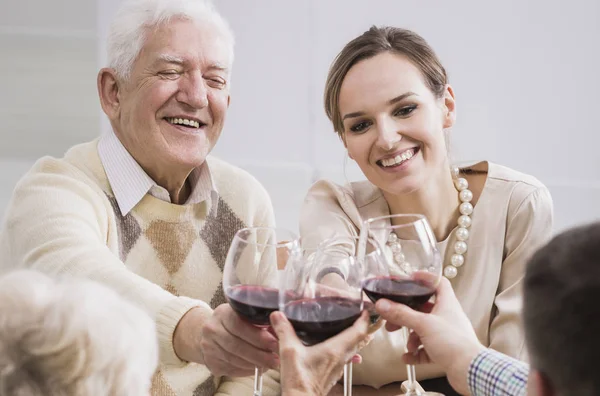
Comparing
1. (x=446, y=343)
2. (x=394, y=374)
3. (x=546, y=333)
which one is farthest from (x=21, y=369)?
(x=394, y=374)

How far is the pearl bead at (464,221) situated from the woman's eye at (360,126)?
14.3 inches

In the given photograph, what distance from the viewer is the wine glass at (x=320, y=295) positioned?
1.32 meters

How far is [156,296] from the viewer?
5.38 ft

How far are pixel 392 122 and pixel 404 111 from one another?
0.17 feet

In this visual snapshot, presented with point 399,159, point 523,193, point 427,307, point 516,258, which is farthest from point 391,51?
point 427,307

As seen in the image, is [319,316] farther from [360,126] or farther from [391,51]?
[391,51]

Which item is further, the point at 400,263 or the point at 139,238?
the point at 139,238

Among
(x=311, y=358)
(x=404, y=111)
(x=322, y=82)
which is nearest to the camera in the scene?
(x=311, y=358)

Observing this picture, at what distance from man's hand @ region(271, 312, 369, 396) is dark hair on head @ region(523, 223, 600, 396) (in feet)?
1.65

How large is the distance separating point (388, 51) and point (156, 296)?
97cm

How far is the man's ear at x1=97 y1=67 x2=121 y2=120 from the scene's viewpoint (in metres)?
2.13

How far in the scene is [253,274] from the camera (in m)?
1.36

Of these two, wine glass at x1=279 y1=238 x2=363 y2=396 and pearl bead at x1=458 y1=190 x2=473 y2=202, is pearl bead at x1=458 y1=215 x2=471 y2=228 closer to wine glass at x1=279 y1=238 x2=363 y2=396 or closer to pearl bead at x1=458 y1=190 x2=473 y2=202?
pearl bead at x1=458 y1=190 x2=473 y2=202

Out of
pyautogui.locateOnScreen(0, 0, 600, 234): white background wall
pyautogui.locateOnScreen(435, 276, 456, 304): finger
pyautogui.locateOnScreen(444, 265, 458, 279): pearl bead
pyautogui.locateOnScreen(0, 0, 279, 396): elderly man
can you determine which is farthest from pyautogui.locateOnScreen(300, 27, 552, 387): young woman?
pyautogui.locateOnScreen(0, 0, 600, 234): white background wall
